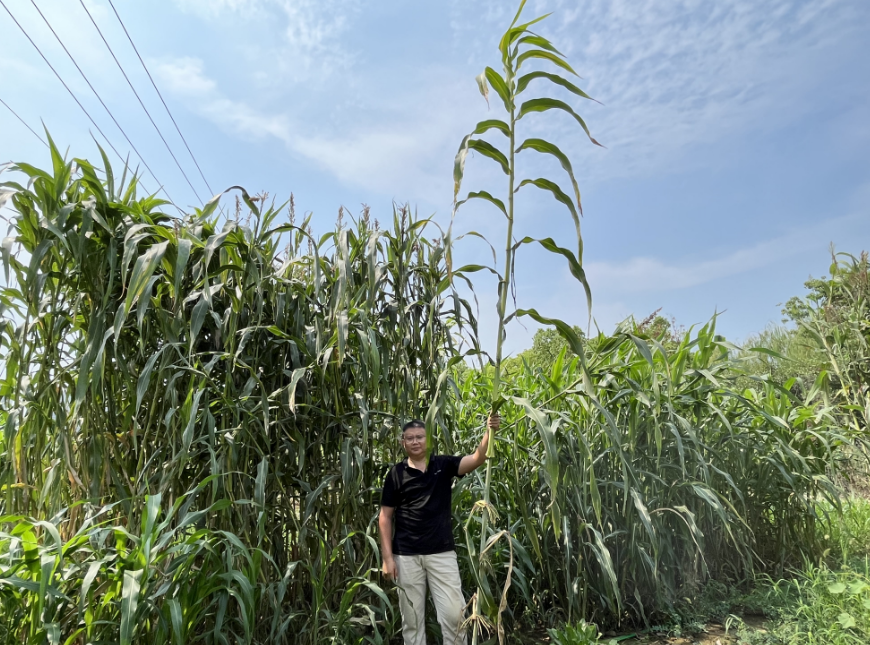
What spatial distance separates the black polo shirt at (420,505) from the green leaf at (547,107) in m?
1.14

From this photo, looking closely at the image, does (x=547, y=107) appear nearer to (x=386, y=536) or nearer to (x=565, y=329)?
(x=565, y=329)

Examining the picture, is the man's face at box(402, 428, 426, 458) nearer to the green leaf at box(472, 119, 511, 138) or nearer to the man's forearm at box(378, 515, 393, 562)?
the man's forearm at box(378, 515, 393, 562)

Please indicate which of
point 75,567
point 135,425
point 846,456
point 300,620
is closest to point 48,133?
point 135,425

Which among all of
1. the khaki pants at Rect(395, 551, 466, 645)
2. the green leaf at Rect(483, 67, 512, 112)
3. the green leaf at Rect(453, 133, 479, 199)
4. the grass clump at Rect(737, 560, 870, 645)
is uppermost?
the green leaf at Rect(483, 67, 512, 112)

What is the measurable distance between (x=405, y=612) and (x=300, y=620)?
0.34 meters

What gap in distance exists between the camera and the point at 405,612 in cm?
177

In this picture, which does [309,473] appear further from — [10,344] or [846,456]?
[846,456]

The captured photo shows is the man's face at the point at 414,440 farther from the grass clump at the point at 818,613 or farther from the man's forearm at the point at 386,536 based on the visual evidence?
the grass clump at the point at 818,613

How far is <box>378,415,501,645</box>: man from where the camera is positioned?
Result: 1.77 m

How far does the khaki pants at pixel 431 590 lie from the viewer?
177 centimetres

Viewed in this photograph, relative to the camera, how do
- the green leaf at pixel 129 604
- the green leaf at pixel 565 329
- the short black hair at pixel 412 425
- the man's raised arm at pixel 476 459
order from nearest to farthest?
1. the green leaf at pixel 129 604
2. the green leaf at pixel 565 329
3. the man's raised arm at pixel 476 459
4. the short black hair at pixel 412 425

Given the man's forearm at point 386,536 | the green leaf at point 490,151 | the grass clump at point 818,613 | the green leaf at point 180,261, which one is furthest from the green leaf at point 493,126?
the grass clump at point 818,613

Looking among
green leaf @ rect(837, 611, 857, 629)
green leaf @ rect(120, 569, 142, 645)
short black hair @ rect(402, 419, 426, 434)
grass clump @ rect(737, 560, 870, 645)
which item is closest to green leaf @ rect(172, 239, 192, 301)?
green leaf @ rect(120, 569, 142, 645)

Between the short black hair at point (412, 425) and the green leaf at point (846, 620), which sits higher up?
the short black hair at point (412, 425)
